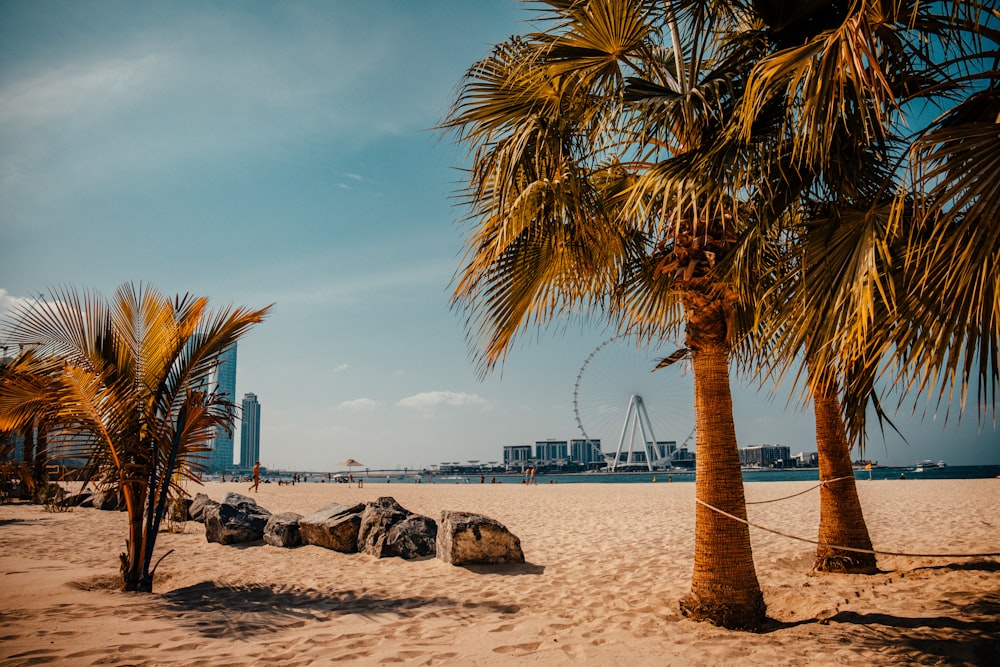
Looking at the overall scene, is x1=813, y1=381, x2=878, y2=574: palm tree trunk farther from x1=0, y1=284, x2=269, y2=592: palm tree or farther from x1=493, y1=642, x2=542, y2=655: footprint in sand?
x1=0, y1=284, x2=269, y2=592: palm tree

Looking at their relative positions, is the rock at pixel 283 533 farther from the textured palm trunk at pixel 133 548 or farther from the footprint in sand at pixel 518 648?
the footprint in sand at pixel 518 648

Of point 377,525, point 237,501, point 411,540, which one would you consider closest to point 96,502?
point 237,501

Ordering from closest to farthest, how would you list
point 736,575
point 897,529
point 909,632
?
point 909,632 < point 736,575 < point 897,529

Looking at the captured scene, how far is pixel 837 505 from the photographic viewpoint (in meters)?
6.86

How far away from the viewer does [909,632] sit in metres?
4.57

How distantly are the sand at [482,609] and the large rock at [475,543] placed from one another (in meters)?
0.24

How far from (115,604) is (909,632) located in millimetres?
6961

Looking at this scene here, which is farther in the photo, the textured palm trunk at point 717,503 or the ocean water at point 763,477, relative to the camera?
the ocean water at point 763,477

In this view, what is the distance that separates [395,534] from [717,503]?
17.2 feet

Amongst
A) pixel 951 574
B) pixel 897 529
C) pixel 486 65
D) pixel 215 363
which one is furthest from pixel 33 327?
pixel 897 529

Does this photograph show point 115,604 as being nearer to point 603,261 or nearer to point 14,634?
point 14,634

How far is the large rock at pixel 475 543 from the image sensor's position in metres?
7.72

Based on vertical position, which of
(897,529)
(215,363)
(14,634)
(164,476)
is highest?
(215,363)

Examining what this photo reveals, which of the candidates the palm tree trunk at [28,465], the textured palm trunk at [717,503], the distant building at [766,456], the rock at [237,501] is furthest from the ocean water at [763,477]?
the textured palm trunk at [717,503]
